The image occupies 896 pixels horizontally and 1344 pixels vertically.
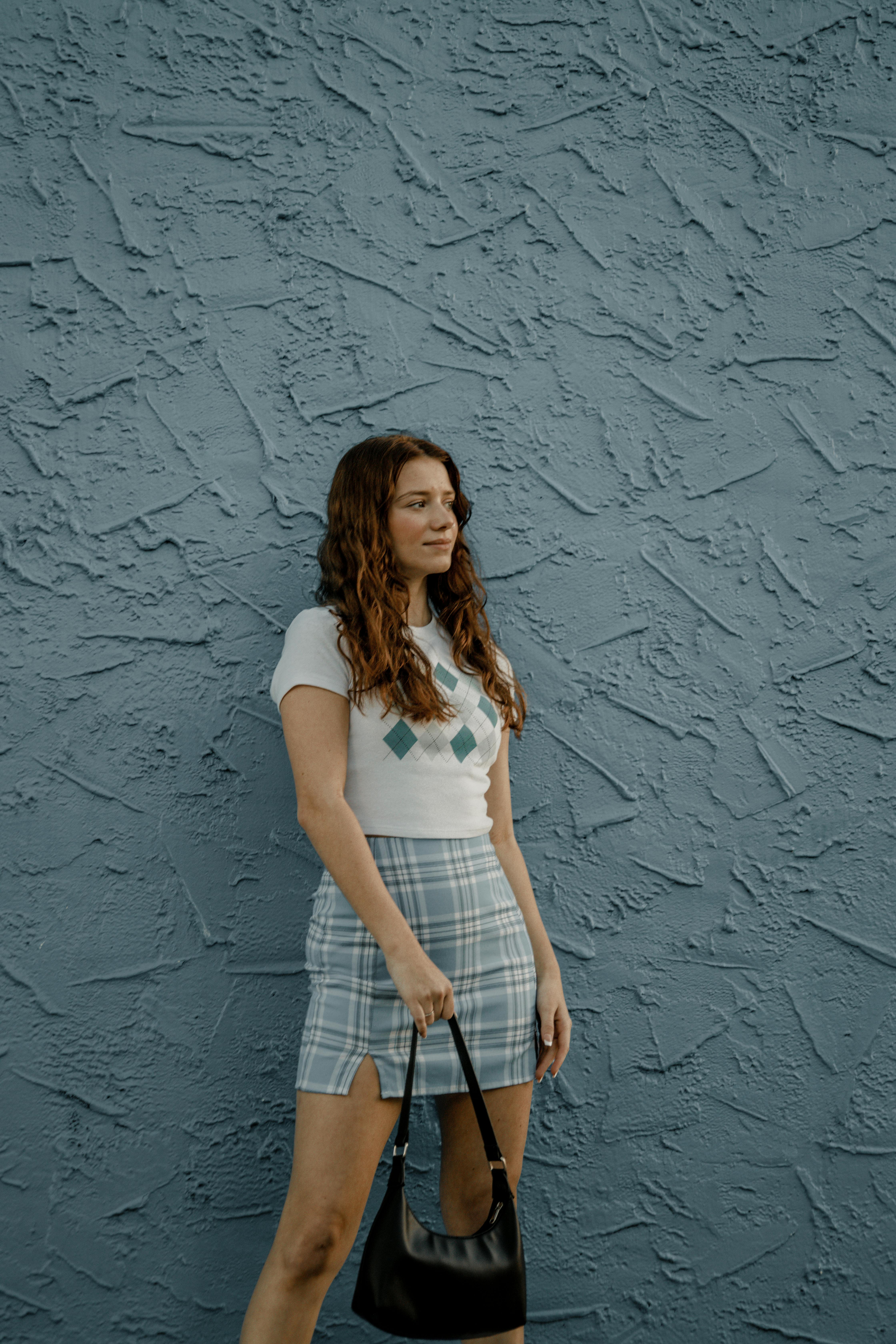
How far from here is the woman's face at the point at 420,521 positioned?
1.69m

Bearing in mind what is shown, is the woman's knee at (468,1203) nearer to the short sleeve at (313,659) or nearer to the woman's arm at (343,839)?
the woman's arm at (343,839)

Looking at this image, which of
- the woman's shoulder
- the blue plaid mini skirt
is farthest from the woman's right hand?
the woman's shoulder

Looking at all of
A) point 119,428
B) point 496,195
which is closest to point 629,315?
point 496,195

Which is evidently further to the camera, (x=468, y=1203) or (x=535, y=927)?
(x=535, y=927)

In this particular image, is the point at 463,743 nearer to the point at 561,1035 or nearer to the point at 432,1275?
the point at 561,1035

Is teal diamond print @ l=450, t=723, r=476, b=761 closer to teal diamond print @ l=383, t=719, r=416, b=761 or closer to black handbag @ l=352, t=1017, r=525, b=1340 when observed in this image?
teal diamond print @ l=383, t=719, r=416, b=761

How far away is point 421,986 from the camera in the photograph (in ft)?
4.66

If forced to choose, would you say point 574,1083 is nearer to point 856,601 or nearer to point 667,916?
point 667,916

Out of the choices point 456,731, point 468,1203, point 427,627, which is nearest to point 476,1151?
point 468,1203

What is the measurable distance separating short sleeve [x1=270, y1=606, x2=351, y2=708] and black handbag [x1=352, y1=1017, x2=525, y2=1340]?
633 mm

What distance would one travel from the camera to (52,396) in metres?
1.90

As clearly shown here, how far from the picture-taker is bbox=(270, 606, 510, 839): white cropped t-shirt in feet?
5.14

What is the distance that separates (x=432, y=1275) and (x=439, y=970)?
466 millimetres

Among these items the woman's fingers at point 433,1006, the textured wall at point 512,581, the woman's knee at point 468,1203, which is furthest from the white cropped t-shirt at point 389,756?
the woman's knee at point 468,1203
